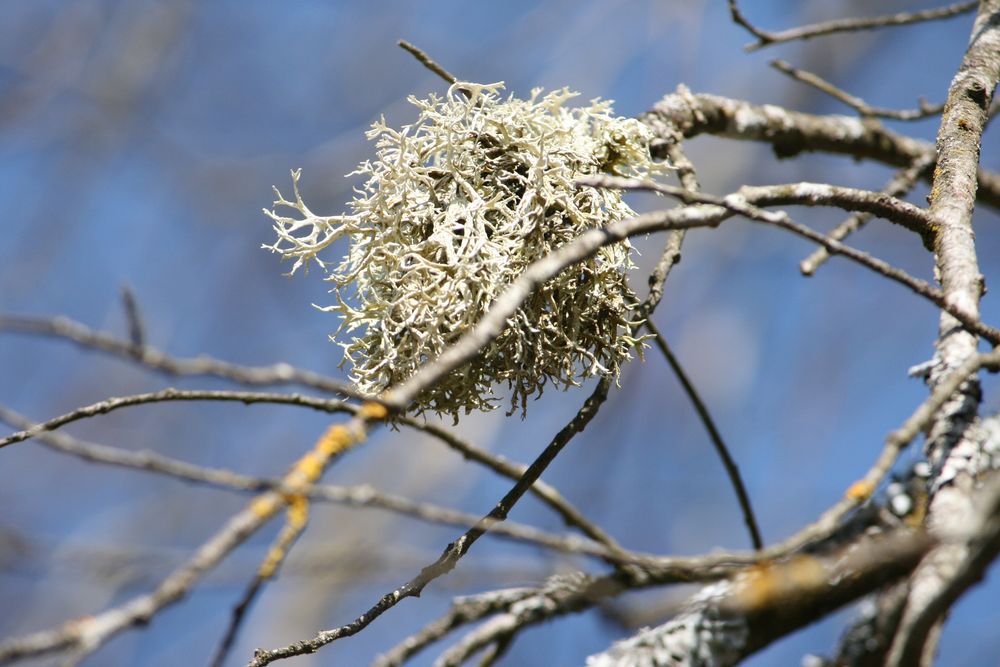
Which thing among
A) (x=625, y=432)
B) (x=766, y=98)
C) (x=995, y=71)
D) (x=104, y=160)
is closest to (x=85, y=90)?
(x=104, y=160)

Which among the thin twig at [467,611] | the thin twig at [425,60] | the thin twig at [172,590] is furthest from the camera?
the thin twig at [467,611]

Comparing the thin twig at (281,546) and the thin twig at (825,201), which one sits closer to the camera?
the thin twig at (281,546)

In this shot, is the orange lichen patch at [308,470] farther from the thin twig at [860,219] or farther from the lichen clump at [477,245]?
the thin twig at [860,219]

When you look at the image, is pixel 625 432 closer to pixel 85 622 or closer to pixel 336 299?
pixel 336 299

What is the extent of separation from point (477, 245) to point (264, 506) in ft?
2.43

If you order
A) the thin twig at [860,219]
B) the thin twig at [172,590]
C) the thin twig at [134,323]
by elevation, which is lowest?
the thin twig at [172,590]

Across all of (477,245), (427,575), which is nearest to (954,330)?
(477,245)

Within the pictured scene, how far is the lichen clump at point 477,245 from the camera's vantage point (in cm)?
146

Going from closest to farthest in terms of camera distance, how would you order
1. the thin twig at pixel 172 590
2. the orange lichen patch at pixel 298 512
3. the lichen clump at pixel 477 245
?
the thin twig at pixel 172 590, the orange lichen patch at pixel 298 512, the lichen clump at pixel 477 245

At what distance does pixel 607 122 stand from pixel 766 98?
610cm

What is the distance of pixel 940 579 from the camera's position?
97 cm

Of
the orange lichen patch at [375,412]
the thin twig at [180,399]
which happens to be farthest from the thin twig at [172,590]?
the thin twig at [180,399]

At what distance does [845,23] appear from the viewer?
216 cm

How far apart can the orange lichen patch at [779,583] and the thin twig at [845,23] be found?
4.53 feet
